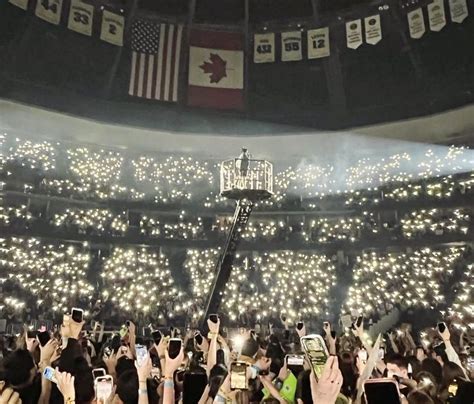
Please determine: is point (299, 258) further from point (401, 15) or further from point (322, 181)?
point (401, 15)

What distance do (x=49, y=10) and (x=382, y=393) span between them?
2316 cm

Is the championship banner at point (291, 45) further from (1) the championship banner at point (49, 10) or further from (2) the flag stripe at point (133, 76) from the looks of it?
(1) the championship banner at point (49, 10)

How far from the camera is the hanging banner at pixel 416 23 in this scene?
72.8 feet

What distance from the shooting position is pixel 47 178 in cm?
2598

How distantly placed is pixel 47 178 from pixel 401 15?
19.8 meters

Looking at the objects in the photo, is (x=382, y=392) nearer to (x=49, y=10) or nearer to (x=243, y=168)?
(x=243, y=168)

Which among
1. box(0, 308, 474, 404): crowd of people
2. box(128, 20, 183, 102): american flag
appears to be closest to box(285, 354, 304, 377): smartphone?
box(0, 308, 474, 404): crowd of people

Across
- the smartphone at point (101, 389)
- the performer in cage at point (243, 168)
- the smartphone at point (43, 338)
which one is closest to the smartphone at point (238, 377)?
the smartphone at point (101, 389)

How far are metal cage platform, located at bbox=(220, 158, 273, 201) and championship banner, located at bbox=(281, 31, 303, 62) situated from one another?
1436 cm

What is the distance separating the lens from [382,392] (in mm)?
2707

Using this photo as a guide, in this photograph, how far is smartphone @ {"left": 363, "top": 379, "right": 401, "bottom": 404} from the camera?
2.69 meters

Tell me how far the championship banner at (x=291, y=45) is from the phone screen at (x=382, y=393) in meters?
23.7

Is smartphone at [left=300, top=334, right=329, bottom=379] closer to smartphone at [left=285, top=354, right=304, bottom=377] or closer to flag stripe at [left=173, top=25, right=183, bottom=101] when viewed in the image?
smartphone at [left=285, top=354, right=304, bottom=377]

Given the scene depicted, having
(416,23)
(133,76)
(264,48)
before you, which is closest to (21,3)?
(133,76)
